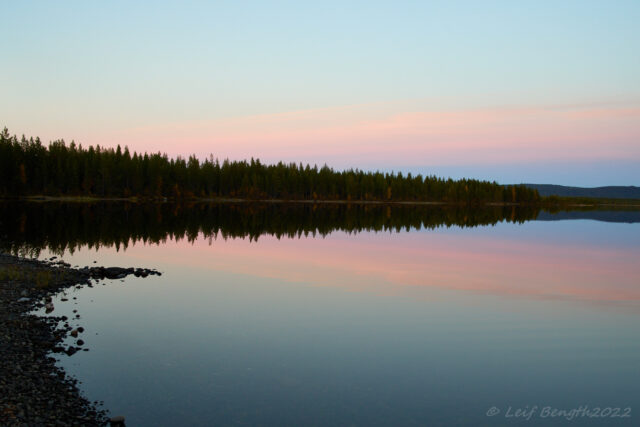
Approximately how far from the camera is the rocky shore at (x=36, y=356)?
1058 cm

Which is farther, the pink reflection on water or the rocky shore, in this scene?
the pink reflection on water

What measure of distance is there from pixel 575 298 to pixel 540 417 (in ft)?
50.9

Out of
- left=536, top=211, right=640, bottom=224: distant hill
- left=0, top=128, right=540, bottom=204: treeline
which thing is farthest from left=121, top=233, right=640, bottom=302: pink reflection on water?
left=0, top=128, right=540, bottom=204: treeline

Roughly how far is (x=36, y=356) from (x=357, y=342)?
399 inches

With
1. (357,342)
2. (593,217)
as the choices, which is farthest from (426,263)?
(593,217)

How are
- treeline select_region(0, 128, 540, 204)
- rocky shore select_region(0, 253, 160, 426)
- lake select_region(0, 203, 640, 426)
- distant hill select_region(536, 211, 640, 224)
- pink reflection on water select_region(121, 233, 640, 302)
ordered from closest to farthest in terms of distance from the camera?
1. rocky shore select_region(0, 253, 160, 426)
2. lake select_region(0, 203, 640, 426)
3. pink reflection on water select_region(121, 233, 640, 302)
4. distant hill select_region(536, 211, 640, 224)
5. treeline select_region(0, 128, 540, 204)

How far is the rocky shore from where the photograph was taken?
34.7 ft

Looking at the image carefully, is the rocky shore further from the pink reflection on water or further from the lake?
the pink reflection on water

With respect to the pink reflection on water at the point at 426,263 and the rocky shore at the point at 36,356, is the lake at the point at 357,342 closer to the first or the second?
the pink reflection on water at the point at 426,263

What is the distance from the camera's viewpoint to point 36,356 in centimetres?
1413

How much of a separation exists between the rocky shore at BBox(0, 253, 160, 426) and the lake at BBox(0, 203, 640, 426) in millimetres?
629

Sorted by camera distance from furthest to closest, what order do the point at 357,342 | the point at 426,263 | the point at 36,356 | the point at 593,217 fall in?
the point at 593,217, the point at 426,263, the point at 357,342, the point at 36,356

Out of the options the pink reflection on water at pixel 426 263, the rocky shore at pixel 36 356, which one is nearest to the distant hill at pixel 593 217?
the pink reflection on water at pixel 426 263

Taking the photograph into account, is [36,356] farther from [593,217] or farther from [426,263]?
[593,217]
